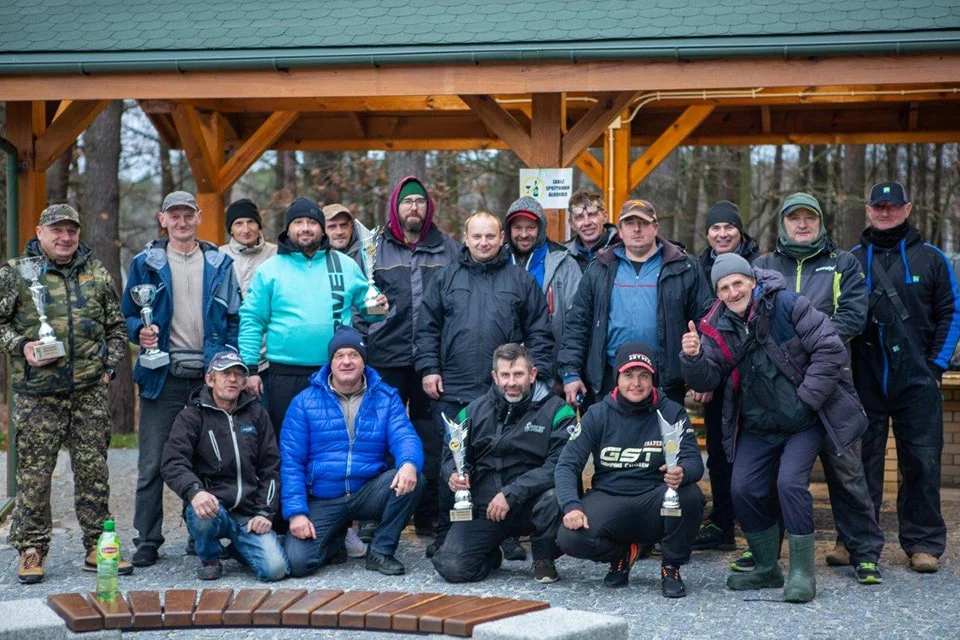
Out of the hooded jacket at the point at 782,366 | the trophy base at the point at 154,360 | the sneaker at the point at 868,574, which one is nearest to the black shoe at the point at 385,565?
the trophy base at the point at 154,360

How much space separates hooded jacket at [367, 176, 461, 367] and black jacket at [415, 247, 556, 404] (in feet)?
0.99

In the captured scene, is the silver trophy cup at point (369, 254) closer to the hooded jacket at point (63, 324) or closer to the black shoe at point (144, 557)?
the hooded jacket at point (63, 324)

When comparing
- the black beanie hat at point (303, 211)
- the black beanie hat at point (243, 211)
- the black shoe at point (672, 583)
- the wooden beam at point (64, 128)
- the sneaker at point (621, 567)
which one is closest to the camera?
the black shoe at point (672, 583)

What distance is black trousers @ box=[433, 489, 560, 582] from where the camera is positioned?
6.55 metres

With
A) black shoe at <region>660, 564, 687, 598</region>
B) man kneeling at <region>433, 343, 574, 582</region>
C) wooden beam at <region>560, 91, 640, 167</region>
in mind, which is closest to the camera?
black shoe at <region>660, 564, 687, 598</region>

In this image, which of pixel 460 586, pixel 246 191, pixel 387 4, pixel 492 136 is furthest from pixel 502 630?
pixel 246 191

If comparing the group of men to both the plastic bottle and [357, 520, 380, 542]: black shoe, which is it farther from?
the plastic bottle

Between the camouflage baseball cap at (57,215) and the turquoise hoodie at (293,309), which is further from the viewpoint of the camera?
the turquoise hoodie at (293,309)

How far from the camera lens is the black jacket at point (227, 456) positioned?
671cm

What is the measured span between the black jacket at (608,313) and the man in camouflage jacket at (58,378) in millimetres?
2537

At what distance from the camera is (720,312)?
6453mm

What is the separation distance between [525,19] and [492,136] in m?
3.28

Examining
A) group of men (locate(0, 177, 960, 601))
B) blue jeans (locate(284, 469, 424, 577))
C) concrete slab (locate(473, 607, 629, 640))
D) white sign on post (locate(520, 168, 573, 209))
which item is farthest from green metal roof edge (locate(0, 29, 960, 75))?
concrete slab (locate(473, 607, 629, 640))

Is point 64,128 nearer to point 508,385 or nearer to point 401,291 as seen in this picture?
point 401,291
